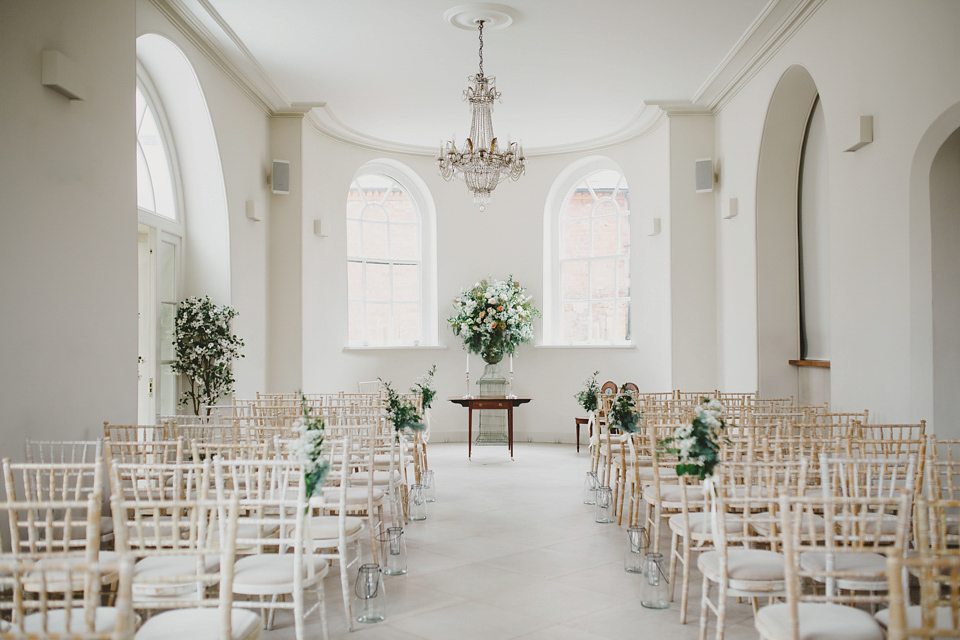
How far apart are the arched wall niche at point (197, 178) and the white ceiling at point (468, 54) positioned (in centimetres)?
58

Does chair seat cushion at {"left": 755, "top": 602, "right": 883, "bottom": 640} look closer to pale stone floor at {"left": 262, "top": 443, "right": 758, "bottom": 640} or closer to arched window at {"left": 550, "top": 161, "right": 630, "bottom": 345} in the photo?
pale stone floor at {"left": 262, "top": 443, "right": 758, "bottom": 640}

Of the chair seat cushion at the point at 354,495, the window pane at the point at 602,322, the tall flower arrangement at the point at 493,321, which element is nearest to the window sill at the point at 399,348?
the tall flower arrangement at the point at 493,321

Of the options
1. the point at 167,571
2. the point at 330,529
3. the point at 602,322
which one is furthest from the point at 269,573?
the point at 602,322

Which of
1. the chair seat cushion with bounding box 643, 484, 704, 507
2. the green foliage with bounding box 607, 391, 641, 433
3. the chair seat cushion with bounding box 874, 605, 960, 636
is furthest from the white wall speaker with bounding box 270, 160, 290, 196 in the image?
the chair seat cushion with bounding box 874, 605, 960, 636

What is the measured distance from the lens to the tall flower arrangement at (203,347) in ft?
22.9

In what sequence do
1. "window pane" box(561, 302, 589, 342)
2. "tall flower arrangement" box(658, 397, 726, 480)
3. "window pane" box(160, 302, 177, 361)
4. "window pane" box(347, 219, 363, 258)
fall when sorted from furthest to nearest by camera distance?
"window pane" box(561, 302, 589, 342) < "window pane" box(347, 219, 363, 258) < "window pane" box(160, 302, 177, 361) < "tall flower arrangement" box(658, 397, 726, 480)

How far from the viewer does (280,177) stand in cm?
917

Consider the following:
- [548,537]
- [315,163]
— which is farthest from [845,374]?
[315,163]

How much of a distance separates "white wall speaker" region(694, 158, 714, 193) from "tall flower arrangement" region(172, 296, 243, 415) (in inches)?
214

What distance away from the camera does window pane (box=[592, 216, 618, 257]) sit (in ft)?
37.2

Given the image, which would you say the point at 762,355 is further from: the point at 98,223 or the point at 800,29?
the point at 98,223

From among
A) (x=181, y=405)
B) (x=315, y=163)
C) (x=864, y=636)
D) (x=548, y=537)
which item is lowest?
(x=548, y=537)

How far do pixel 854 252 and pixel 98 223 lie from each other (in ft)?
17.9

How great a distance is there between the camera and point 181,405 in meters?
7.37
